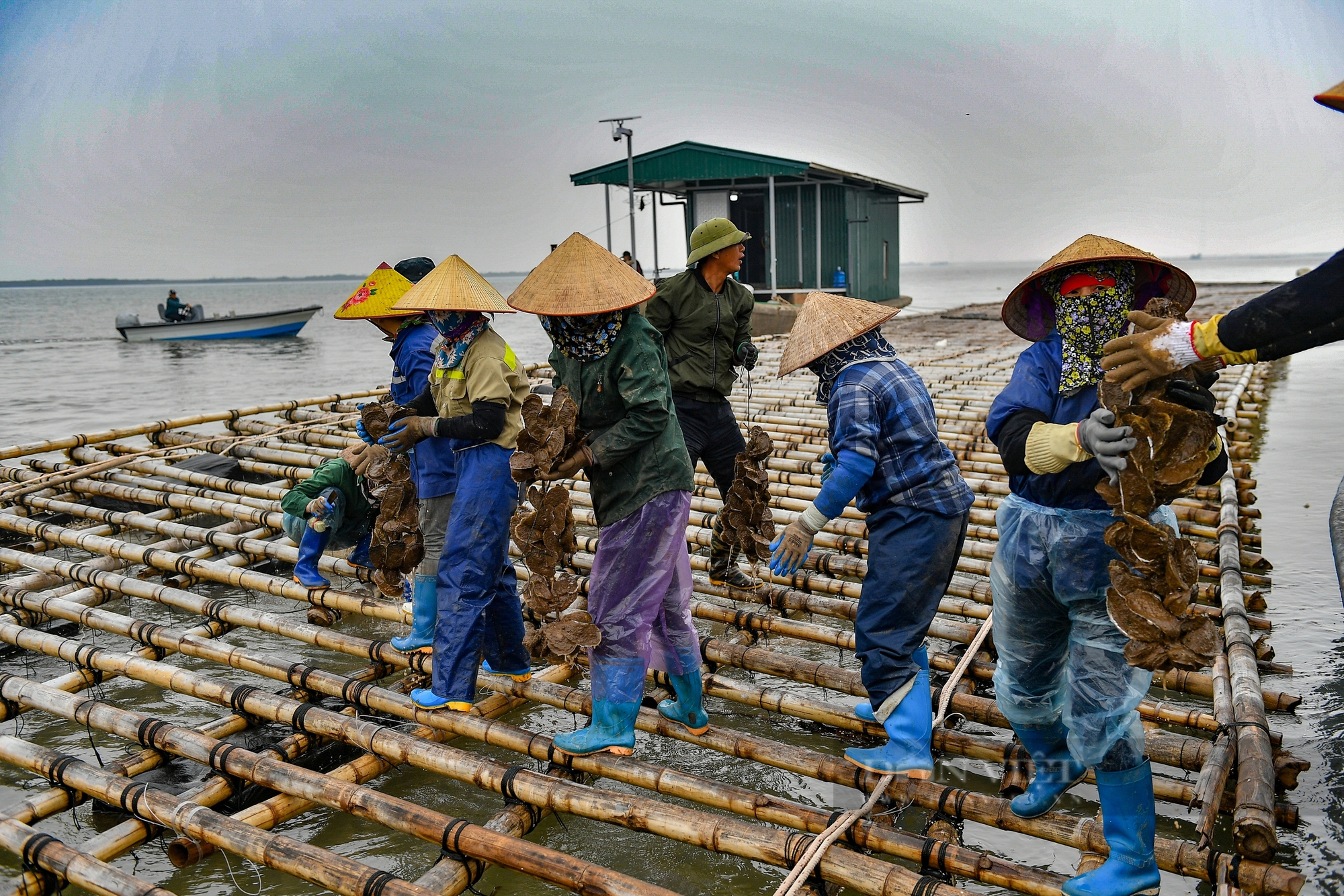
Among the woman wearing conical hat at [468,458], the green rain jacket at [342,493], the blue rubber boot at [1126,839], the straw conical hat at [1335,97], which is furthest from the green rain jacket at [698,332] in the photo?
the straw conical hat at [1335,97]

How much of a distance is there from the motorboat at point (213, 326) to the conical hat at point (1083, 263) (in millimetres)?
31548

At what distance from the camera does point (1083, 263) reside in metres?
2.29

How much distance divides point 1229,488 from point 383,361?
28.3 metres

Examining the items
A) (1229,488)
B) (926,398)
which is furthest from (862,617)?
(1229,488)

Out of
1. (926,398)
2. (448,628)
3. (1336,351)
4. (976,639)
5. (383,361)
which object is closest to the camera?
(926,398)

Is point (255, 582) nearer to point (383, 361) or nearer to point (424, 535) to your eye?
point (424, 535)

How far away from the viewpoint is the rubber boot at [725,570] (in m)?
4.63

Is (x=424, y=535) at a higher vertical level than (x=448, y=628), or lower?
higher

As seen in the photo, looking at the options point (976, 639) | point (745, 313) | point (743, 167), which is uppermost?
point (743, 167)

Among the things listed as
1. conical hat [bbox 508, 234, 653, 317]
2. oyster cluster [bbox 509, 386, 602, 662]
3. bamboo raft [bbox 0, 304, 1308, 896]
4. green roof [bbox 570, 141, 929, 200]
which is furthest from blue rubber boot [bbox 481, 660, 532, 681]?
green roof [bbox 570, 141, 929, 200]

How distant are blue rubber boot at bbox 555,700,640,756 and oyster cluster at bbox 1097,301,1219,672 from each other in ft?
5.26

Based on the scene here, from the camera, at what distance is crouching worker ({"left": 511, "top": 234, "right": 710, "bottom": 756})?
2859 mm

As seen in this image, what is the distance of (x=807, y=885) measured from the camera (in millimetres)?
2459

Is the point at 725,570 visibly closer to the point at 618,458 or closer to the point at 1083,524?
the point at 618,458
